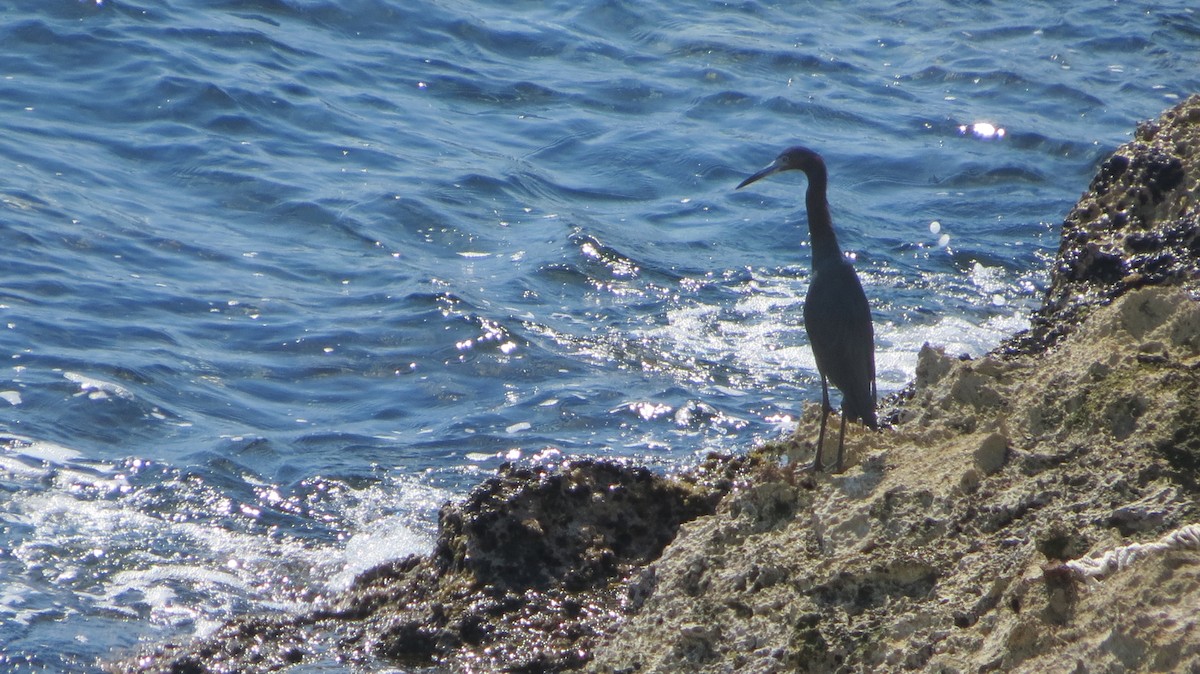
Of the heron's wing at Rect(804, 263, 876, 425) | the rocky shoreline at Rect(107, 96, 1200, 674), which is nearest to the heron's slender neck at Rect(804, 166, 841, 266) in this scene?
the heron's wing at Rect(804, 263, 876, 425)

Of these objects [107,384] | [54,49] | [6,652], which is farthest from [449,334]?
[54,49]

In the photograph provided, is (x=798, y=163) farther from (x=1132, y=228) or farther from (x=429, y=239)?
(x=429, y=239)

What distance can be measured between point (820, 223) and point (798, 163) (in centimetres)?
40

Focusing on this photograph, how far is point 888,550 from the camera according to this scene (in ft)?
10.2

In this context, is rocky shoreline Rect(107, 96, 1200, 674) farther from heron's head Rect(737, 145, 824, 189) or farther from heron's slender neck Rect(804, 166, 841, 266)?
heron's head Rect(737, 145, 824, 189)

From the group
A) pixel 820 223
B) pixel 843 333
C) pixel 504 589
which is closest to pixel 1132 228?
pixel 820 223

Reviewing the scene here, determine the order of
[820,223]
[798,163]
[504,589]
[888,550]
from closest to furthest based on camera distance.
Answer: [888,550] < [504,589] < [820,223] < [798,163]

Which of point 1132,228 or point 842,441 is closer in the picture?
point 842,441

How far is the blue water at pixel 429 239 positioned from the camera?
610 cm

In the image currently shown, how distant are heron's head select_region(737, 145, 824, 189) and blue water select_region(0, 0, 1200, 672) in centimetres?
174

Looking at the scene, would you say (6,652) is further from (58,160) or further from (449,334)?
(58,160)

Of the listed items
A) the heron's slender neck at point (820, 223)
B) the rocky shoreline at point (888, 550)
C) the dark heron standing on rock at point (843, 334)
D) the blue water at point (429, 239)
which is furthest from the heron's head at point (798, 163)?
the blue water at point (429, 239)

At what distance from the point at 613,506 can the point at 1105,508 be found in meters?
1.83

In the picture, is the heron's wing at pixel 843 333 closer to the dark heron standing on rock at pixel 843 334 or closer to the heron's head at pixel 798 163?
the dark heron standing on rock at pixel 843 334
